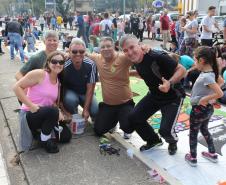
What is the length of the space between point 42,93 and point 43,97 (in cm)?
→ 6

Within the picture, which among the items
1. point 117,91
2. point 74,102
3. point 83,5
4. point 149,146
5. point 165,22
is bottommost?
point 149,146

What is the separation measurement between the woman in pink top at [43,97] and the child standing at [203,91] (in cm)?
163

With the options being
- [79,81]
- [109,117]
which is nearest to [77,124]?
[109,117]

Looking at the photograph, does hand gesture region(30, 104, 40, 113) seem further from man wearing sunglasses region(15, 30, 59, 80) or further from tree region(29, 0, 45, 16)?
tree region(29, 0, 45, 16)

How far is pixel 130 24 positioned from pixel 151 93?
16501 mm

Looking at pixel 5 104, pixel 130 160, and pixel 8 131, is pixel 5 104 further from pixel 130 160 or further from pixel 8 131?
pixel 130 160

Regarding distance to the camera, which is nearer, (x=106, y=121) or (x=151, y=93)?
(x=151, y=93)

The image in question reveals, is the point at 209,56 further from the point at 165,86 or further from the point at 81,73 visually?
the point at 81,73

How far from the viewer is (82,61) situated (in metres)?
4.63

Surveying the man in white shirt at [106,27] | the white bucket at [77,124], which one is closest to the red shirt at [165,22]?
the man in white shirt at [106,27]

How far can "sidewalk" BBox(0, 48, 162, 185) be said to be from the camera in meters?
3.47

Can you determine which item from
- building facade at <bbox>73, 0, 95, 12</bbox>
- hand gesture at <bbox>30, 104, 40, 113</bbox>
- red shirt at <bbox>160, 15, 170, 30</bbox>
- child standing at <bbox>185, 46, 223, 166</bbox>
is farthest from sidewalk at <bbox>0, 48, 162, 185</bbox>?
building facade at <bbox>73, 0, 95, 12</bbox>

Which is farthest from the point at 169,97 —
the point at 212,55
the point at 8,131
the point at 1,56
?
the point at 1,56

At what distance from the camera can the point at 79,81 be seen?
15.6 ft
